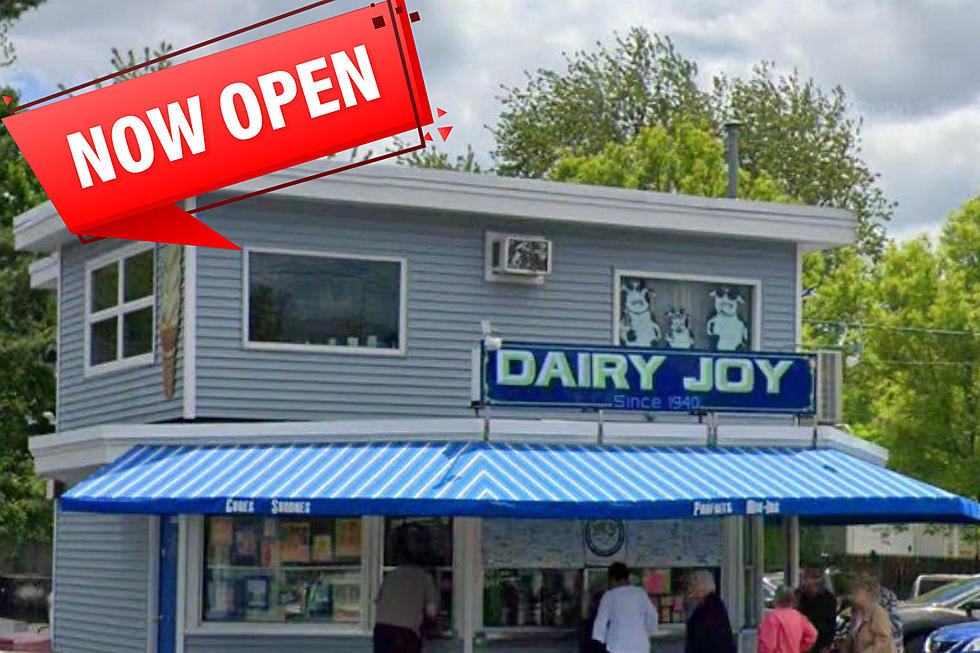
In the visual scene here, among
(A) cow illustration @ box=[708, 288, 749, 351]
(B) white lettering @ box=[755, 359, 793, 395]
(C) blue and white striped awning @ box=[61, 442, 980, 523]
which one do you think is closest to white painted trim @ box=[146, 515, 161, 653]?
(C) blue and white striped awning @ box=[61, 442, 980, 523]

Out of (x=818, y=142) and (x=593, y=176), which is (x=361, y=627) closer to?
(x=593, y=176)

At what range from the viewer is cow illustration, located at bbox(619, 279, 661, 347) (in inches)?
890

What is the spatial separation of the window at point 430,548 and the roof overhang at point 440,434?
1336mm

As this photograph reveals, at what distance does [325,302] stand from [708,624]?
6.44 meters

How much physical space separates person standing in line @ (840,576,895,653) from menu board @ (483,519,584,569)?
184 inches

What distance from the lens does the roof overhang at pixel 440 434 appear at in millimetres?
18109

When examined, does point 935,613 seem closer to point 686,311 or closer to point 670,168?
point 686,311

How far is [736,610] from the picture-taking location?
20.3 meters

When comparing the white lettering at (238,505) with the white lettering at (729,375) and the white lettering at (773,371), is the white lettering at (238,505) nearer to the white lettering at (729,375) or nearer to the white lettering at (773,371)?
the white lettering at (729,375)

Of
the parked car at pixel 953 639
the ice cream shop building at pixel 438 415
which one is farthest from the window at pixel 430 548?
the parked car at pixel 953 639

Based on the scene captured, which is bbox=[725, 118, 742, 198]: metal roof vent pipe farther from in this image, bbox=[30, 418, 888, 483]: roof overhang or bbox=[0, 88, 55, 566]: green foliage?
bbox=[30, 418, 888, 483]: roof overhang

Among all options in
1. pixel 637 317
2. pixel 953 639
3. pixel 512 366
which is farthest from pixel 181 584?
pixel 953 639

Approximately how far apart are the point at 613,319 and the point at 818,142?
131 feet

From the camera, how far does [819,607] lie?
17469 millimetres
